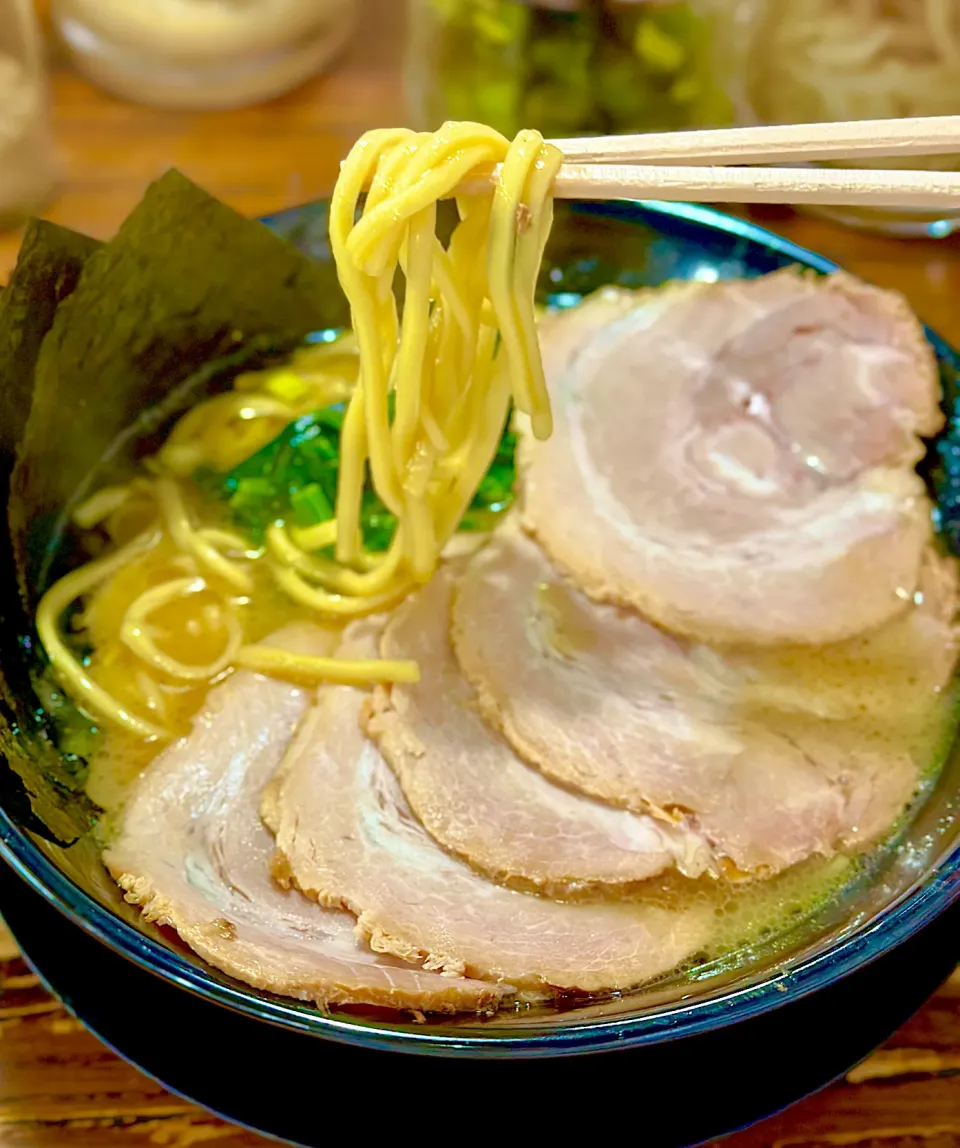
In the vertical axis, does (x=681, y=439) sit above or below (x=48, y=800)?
above

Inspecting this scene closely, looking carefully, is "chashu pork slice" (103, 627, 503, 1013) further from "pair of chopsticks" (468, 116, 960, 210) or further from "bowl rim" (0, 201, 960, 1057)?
"pair of chopsticks" (468, 116, 960, 210)

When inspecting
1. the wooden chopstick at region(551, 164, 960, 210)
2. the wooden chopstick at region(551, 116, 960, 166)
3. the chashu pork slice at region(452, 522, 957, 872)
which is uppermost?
the wooden chopstick at region(551, 116, 960, 166)

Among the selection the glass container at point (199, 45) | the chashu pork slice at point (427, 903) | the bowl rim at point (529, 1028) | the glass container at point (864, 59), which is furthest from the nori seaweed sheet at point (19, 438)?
the glass container at point (864, 59)

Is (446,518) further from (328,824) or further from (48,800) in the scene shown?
(48,800)

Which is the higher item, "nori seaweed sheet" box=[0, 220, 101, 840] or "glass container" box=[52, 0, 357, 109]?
"glass container" box=[52, 0, 357, 109]

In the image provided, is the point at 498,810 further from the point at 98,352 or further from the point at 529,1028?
the point at 98,352

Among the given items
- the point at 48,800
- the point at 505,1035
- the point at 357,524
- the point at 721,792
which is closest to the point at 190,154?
the point at 357,524

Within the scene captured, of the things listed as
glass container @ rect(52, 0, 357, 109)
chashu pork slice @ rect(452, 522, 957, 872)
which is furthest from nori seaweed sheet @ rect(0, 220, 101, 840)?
glass container @ rect(52, 0, 357, 109)
